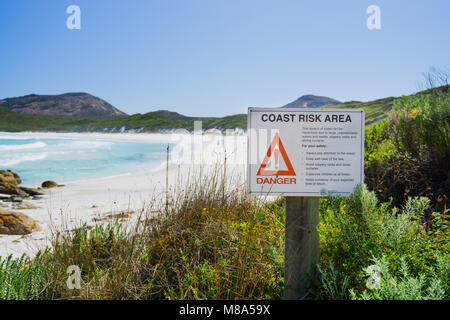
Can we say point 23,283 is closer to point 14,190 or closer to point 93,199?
point 93,199

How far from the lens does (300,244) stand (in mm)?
2293

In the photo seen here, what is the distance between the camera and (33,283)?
9.01 ft

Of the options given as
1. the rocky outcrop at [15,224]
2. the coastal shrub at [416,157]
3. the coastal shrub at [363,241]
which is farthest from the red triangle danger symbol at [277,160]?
the rocky outcrop at [15,224]

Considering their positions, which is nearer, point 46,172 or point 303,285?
point 303,285

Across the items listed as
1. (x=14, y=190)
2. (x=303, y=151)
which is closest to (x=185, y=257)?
(x=303, y=151)

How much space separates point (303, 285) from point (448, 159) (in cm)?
389

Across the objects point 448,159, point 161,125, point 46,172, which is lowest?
point 46,172

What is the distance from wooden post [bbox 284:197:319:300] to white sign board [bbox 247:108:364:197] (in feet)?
0.35

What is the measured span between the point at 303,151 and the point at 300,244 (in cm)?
65

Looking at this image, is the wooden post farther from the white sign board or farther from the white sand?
the white sand

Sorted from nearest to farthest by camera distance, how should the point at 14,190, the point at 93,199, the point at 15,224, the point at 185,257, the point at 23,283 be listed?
the point at 23,283
the point at 185,257
the point at 15,224
the point at 93,199
the point at 14,190

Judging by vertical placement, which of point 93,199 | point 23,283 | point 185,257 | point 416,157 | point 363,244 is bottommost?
point 93,199
